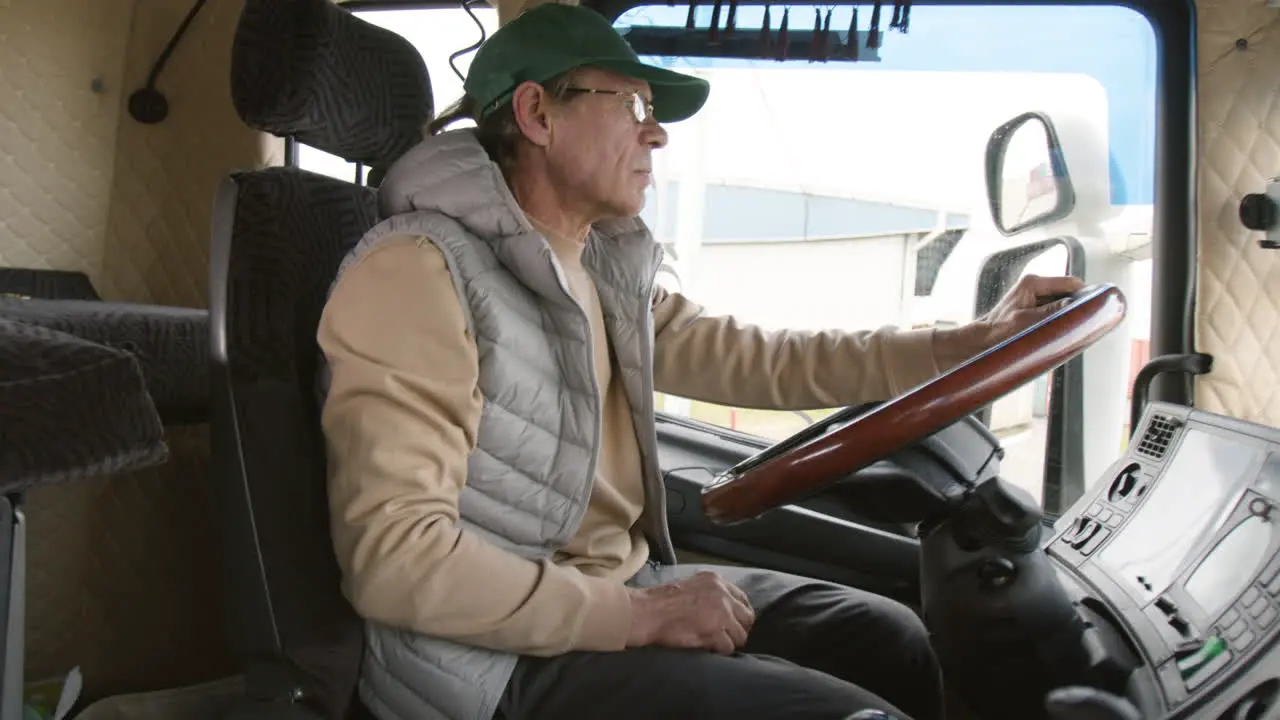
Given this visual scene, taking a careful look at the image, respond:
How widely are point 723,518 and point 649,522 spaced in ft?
1.54

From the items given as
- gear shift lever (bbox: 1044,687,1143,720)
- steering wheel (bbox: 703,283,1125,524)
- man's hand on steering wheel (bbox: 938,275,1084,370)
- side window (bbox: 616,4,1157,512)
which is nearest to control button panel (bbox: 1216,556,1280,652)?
gear shift lever (bbox: 1044,687,1143,720)

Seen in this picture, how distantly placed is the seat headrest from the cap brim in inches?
10.9

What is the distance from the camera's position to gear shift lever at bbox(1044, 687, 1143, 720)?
1.04m

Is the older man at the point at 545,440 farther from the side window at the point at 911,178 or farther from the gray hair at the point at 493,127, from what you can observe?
the side window at the point at 911,178

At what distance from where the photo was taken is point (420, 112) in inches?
56.4

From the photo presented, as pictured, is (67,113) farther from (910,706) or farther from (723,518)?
(910,706)

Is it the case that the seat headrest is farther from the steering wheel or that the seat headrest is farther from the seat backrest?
the steering wheel

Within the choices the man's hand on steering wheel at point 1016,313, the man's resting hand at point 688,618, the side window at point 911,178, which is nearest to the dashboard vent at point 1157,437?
the man's hand on steering wheel at point 1016,313

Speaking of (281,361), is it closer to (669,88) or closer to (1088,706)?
(669,88)

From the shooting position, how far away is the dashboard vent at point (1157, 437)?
1.37 metres

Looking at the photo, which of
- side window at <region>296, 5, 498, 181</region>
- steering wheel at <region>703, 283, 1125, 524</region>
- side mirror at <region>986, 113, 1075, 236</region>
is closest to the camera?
steering wheel at <region>703, 283, 1125, 524</region>

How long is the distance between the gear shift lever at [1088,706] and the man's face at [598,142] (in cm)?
78

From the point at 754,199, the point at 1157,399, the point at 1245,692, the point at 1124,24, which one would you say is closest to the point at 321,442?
the point at 1245,692

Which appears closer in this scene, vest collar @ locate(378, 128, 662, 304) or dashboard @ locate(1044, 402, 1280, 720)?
dashboard @ locate(1044, 402, 1280, 720)
